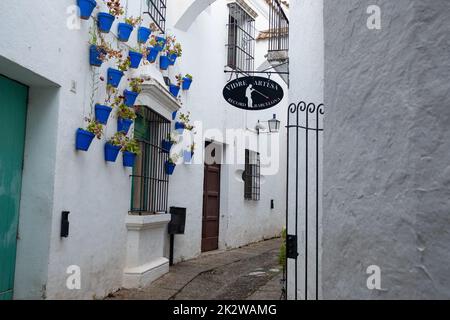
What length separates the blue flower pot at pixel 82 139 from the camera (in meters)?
4.68

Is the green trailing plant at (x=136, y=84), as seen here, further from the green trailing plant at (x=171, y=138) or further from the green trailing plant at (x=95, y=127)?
the green trailing plant at (x=171, y=138)

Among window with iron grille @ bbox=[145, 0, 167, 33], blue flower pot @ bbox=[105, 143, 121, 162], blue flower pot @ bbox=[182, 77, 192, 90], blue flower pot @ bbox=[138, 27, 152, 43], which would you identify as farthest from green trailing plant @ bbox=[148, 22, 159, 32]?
blue flower pot @ bbox=[105, 143, 121, 162]

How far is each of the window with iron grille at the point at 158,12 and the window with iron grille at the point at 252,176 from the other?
468 cm

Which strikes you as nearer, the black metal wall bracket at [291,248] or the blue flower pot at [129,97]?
the black metal wall bracket at [291,248]

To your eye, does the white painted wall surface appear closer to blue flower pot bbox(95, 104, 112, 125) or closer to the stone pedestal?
the stone pedestal

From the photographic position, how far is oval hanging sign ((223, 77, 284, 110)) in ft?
19.3

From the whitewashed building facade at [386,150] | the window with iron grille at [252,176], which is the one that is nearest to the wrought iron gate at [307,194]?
the whitewashed building facade at [386,150]

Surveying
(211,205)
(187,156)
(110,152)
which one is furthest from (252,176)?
(110,152)

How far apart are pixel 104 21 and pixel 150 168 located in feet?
8.36

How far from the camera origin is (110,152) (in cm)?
537

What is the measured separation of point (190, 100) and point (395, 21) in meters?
6.29

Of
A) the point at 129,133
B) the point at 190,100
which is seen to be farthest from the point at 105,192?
the point at 190,100
